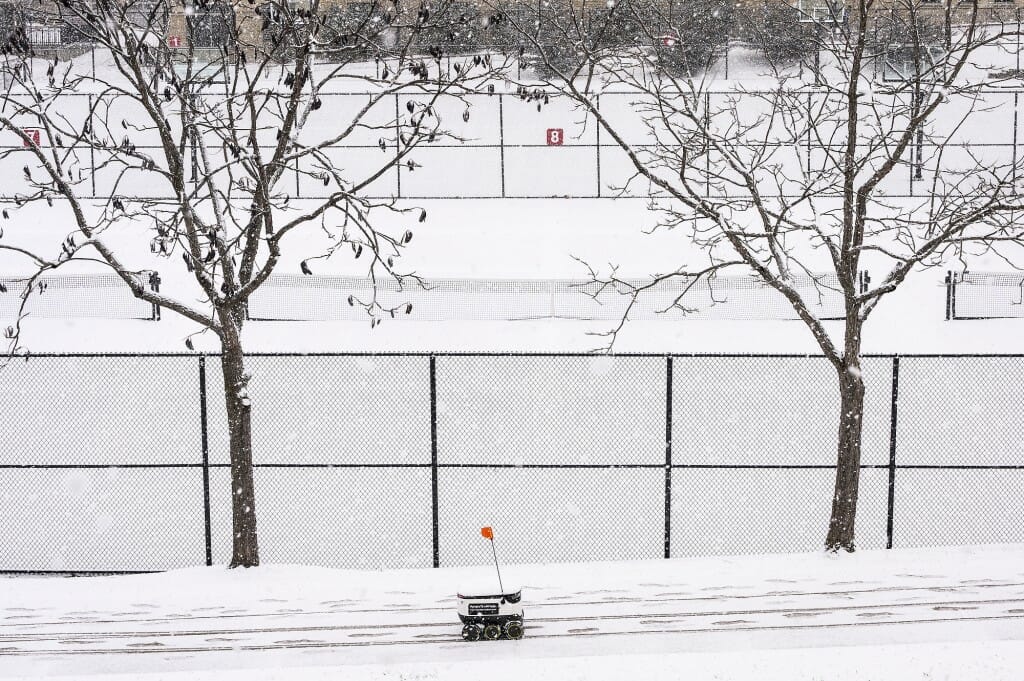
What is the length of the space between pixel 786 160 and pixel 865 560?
93.7 ft

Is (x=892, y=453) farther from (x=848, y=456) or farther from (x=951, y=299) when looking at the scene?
(x=951, y=299)

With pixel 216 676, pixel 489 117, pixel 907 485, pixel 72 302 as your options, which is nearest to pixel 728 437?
pixel 907 485

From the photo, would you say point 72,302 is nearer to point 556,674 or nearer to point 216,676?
point 216,676

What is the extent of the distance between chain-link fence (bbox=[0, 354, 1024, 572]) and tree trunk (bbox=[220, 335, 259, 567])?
1.45 feet

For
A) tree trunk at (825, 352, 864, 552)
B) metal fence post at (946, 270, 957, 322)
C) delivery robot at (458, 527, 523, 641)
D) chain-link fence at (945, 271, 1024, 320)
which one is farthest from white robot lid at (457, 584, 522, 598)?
metal fence post at (946, 270, 957, 322)

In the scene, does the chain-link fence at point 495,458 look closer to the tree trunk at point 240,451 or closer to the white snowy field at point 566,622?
the tree trunk at point 240,451

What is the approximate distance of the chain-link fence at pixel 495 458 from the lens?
10516 mm

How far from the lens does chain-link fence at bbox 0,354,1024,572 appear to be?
34.5 ft

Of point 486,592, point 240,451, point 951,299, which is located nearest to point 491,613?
point 486,592

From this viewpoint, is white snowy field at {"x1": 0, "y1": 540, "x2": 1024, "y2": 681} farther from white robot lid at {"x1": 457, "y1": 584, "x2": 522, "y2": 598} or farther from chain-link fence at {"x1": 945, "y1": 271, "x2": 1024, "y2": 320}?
chain-link fence at {"x1": 945, "y1": 271, "x2": 1024, "y2": 320}

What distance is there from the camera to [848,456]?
30.3 feet

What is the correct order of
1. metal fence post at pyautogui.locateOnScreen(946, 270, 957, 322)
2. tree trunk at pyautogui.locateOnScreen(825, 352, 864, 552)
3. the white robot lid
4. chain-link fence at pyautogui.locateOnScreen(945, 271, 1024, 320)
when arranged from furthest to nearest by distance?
chain-link fence at pyautogui.locateOnScreen(945, 271, 1024, 320) < metal fence post at pyautogui.locateOnScreen(946, 270, 957, 322) < tree trunk at pyautogui.locateOnScreen(825, 352, 864, 552) < the white robot lid

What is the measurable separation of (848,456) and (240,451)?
536 centimetres

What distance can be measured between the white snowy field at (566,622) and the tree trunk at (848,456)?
221mm
